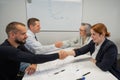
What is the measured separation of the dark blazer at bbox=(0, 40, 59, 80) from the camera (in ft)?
5.34

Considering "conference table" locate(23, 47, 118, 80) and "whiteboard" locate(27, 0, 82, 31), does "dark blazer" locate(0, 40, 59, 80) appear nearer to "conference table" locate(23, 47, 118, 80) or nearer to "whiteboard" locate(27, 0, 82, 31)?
"conference table" locate(23, 47, 118, 80)

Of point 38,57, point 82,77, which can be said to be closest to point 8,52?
point 38,57

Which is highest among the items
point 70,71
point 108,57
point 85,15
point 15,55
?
point 85,15

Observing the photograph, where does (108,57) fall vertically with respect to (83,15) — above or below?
below

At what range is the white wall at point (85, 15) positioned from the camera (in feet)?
11.7

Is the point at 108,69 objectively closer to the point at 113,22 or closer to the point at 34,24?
the point at 34,24

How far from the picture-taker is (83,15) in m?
3.71

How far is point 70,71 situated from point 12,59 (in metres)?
0.64

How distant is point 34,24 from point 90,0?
1522 millimetres

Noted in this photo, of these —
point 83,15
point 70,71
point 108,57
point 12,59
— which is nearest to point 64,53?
point 70,71

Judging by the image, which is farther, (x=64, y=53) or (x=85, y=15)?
(x=85, y=15)

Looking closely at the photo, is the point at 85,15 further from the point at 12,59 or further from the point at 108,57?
the point at 12,59

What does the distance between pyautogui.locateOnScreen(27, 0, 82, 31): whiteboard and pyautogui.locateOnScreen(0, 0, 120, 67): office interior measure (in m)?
0.11

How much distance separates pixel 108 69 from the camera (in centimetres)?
183
